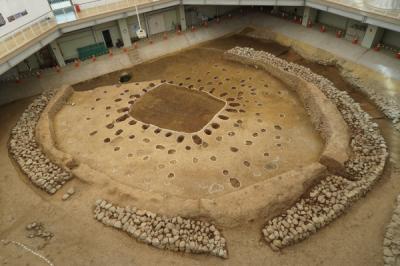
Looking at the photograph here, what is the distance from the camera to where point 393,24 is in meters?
18.8

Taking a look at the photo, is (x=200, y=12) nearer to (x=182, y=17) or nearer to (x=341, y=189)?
(x=182, y=17)

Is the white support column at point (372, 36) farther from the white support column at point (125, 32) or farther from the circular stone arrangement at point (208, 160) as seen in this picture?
the white support column at point (125, 32)

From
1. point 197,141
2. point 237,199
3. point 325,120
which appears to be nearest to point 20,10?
point 197,141

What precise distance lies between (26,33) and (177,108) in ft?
40.0

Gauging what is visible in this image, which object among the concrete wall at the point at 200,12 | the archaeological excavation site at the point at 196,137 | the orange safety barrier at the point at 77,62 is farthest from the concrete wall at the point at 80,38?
the concrete wall at the point at 200,12

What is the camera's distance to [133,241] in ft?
39.4

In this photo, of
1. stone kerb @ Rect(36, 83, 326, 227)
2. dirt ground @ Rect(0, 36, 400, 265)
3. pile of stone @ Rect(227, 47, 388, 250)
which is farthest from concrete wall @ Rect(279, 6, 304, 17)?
stone kerb @ Rect(36, 83, 326, 227)

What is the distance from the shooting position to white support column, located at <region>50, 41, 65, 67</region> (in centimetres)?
2342

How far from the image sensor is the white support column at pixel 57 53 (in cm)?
2342

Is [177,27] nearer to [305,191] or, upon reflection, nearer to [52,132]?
[52,132]

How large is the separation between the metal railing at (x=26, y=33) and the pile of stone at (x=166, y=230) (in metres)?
13.1

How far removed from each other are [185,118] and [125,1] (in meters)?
13.3

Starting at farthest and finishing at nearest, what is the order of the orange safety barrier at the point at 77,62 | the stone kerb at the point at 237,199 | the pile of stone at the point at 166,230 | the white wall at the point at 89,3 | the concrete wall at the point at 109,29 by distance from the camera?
the concrete wall at the point at 109,29 → the orange safety barrier at the point at 77,62 → the white wall at the point at 89,3 → the stone kerb at the point at 237,199 → the pile of stone at the point at 166,230

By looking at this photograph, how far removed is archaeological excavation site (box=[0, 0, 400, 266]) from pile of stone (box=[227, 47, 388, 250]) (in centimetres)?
7
